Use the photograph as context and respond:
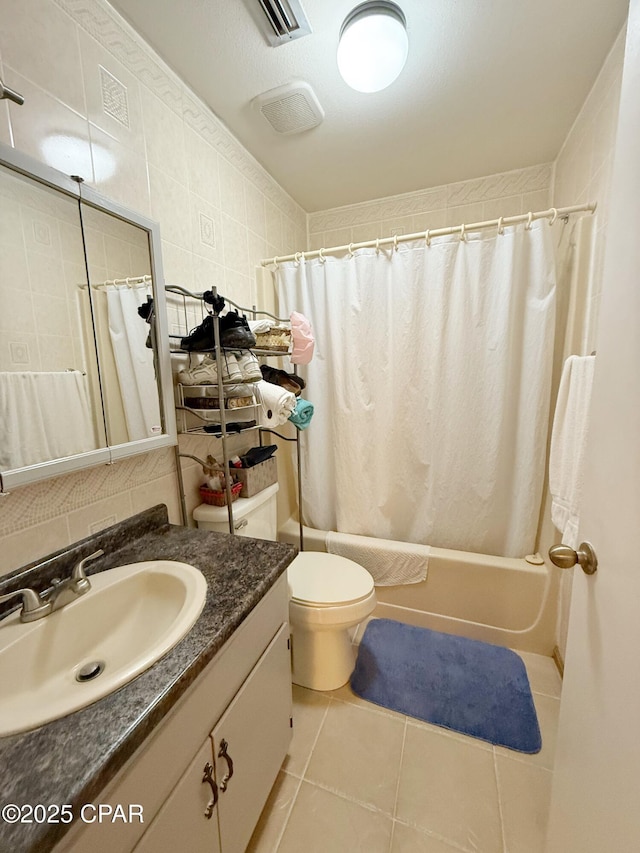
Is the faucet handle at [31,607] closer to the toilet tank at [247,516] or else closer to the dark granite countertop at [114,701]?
the dark granite countertop at [114,701]

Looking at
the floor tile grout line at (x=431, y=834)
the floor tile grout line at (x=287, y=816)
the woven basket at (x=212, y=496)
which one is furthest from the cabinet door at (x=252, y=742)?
the woven basket at (x=212, y=496)

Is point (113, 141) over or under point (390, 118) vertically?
under

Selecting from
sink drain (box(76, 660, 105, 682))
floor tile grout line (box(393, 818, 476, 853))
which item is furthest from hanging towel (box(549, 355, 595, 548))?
sink drain (box(76, 660, 105, 682))

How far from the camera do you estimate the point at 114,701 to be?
0.53 meters

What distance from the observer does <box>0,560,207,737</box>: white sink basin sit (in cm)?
55

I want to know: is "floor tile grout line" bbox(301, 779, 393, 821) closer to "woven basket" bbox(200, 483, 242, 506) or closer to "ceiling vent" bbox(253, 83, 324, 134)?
"woven basket" bbox(200, 483, 242, 506)

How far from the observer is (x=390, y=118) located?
54.9 inches

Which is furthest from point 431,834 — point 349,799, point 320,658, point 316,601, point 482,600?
point 482,600

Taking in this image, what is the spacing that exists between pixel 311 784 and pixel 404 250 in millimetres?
Answer: 2168

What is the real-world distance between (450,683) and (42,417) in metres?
1.77

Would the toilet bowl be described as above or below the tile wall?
below

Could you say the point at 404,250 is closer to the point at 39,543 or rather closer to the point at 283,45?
the point at 283,45

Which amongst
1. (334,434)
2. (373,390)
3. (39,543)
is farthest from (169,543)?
(373,390)

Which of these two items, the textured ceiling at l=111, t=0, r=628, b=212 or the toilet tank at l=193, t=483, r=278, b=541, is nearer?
the textured ceiling at l=111, t=0, r=628, b=212
